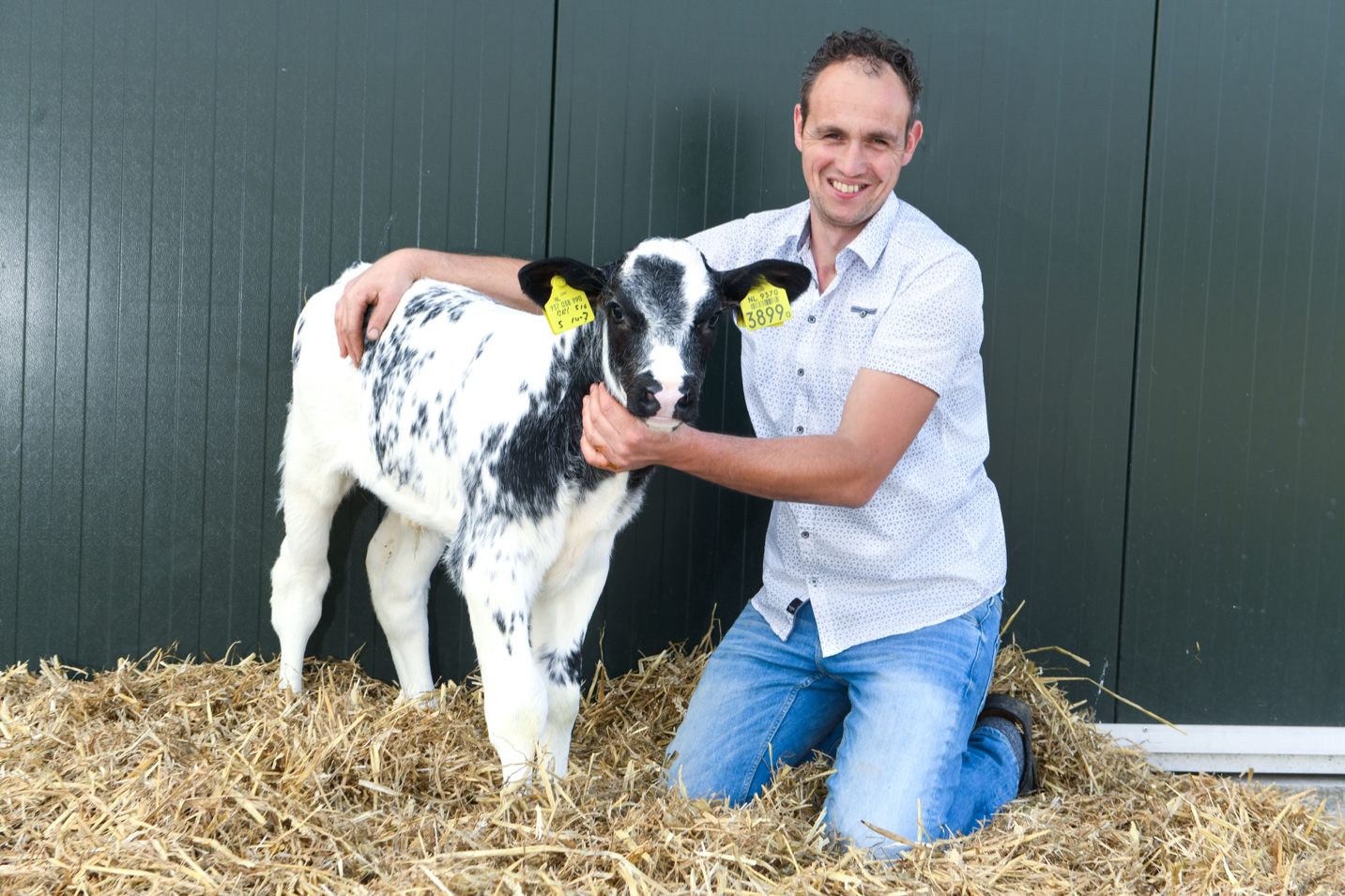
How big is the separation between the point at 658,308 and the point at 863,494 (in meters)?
0.79

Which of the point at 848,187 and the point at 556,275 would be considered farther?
the point at 848,187

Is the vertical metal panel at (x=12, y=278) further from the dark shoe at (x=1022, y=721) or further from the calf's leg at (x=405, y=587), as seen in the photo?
the dark shoe at (x=1022, y=721)

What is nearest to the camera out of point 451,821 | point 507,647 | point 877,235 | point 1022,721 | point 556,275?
point 451,821

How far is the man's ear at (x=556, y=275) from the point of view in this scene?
8.61 ft

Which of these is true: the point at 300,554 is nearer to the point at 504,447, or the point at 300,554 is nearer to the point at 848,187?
the point at 504,447

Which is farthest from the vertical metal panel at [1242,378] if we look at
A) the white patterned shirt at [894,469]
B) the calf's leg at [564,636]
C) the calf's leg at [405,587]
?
the calf's leg at [405,587]

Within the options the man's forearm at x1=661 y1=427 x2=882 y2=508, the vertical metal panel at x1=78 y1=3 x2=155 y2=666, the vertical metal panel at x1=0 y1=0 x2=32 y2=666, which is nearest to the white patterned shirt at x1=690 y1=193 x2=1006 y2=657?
the man's forearm at x1=661 y1=427 x2=882 y2=508

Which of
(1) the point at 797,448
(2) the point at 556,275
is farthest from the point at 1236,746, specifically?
(2) the point at 556,275

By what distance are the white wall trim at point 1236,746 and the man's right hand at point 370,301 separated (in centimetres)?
327

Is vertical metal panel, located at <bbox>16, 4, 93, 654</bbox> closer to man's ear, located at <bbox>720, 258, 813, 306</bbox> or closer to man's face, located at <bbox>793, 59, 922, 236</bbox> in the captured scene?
man's ear, located at <bbox>720, 258, 813, 306</bbox>

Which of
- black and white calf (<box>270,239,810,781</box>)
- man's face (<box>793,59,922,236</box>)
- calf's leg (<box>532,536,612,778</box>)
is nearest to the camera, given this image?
black and white calf (<box>270,239,810,781</box>)

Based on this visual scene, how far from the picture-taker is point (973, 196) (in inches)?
157

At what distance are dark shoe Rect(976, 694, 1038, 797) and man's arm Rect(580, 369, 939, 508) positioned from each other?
3.23 feet

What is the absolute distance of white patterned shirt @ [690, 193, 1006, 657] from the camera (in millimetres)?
3053
